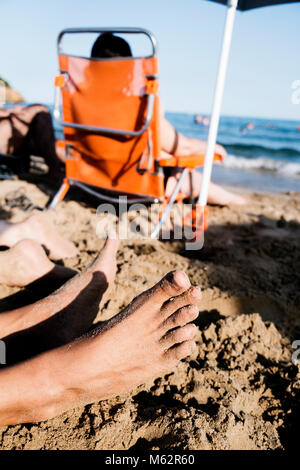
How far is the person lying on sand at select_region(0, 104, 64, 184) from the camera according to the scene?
3715 mm

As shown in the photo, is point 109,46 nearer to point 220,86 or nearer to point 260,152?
point 220,86

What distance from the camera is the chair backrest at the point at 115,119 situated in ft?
7.98

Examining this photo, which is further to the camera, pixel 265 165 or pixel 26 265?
pixel 265 165

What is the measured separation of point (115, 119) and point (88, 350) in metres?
2.05

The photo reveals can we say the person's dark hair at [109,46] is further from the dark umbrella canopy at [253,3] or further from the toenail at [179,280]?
the toenail at [179,280]

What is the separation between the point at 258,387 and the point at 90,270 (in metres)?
0.74

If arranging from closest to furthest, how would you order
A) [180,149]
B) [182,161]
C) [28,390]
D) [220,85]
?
1. [28,390]
2. [220,85]
3. [182,161]
4. [180,149]

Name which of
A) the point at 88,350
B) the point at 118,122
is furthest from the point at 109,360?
the point at 118,122

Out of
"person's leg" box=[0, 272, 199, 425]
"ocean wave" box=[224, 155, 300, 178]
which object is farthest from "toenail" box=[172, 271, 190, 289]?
"ocean wave" box=[224, 155, 300, 178]

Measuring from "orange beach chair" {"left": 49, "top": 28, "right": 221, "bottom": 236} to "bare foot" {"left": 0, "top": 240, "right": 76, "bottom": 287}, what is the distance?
1.07 meters

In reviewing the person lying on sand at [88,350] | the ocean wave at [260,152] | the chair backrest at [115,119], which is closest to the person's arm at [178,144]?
the chair backrest at [115,119]

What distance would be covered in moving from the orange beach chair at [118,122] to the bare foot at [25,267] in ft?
3.53

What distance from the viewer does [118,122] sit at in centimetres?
259
